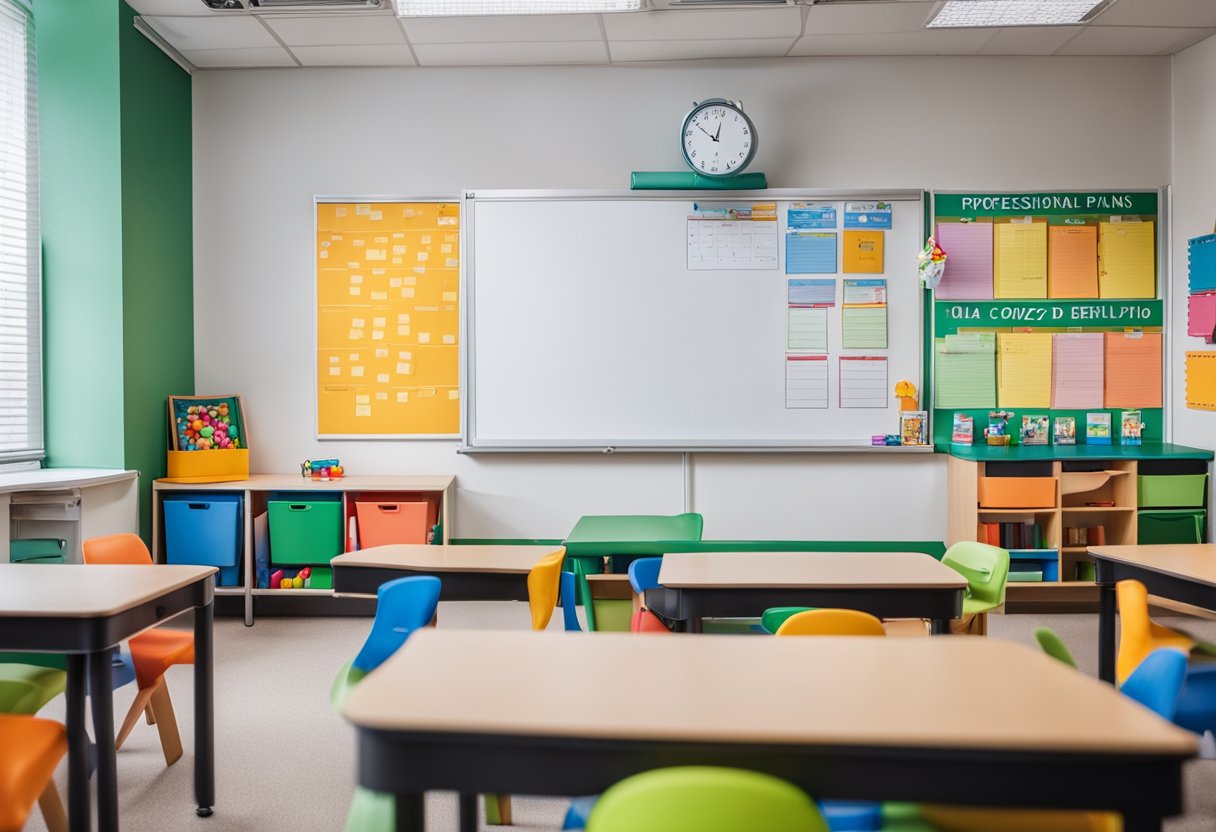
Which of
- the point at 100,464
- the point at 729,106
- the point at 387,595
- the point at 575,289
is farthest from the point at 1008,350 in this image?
the point at 100,464

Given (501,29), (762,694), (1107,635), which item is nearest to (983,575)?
(1107,635)

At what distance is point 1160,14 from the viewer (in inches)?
176

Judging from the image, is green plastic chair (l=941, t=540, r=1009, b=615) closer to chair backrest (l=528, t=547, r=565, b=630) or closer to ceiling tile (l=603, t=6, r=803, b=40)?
chair backrest (l=528, t=547, r=565, b=630)

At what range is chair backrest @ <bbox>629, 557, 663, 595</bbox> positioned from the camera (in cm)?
312

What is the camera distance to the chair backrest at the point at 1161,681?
1739 millimetres

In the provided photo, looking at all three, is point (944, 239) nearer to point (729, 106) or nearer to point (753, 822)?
point (729, 106)

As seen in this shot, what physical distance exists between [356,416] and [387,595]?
9.71ft

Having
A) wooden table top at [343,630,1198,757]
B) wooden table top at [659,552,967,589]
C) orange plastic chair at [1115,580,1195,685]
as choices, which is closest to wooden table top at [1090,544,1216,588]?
orange plastic chair at [1115,580,1195,685]

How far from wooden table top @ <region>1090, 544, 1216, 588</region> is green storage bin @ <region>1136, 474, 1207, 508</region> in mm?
1593

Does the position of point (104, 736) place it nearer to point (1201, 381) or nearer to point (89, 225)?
point (89, 225)

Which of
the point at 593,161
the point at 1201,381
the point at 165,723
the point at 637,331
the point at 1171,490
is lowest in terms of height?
the point at 165,723

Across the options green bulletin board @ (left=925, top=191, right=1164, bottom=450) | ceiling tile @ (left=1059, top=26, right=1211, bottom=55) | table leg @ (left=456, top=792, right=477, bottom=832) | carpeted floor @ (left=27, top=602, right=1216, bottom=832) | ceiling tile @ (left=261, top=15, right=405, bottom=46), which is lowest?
carpeted floor @ (left=27, top=602, right=1216, bottom=832)

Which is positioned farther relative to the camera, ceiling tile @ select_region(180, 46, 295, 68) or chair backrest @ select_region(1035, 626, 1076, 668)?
ceiling tile @ select_region(180, 46, 295, 68)

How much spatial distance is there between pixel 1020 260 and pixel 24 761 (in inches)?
202
